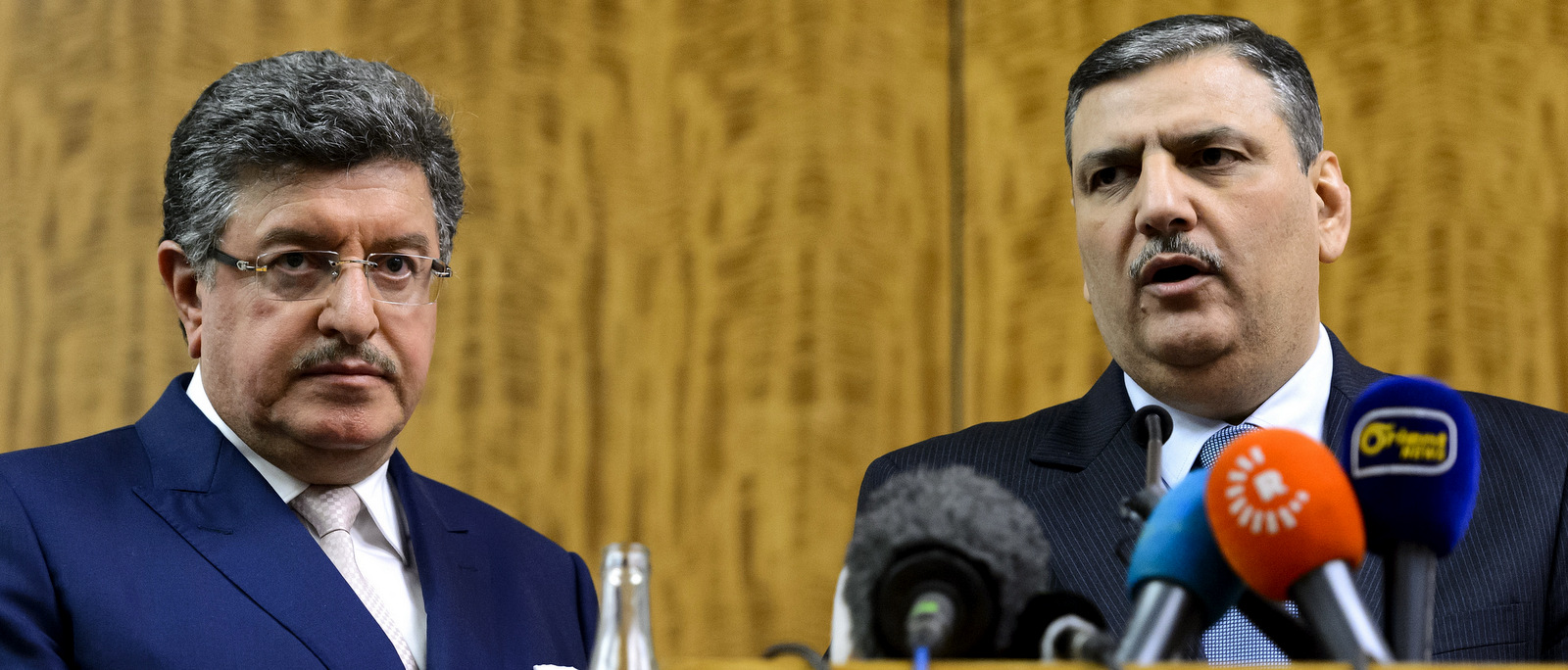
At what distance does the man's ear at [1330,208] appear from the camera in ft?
5.49

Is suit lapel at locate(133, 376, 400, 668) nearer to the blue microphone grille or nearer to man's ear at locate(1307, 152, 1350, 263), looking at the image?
the blue microphone grille

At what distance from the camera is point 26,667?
1.39 m

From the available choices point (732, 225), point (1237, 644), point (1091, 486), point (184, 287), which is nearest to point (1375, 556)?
point (1237, 644)

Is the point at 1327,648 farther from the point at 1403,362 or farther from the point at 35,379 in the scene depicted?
the point at 35,379

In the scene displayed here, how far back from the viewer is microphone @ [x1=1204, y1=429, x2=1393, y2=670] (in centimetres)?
80

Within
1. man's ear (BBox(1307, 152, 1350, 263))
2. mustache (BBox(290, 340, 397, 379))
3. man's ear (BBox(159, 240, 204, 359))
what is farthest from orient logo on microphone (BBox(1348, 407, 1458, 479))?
man's ear (BBox(159, 240, 204, 359))

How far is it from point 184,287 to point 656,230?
1.12 meters

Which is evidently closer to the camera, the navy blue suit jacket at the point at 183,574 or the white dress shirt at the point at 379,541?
the navy blue suit jacket at the point at 183,574

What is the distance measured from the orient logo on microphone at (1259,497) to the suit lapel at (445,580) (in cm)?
114

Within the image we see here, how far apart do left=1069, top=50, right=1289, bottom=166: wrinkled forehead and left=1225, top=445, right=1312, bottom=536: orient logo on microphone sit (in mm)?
840

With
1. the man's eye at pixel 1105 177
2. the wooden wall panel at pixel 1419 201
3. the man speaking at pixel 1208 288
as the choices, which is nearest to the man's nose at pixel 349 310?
the man speaking at pixel 1208 288

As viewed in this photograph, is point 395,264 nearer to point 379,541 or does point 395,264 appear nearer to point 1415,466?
point 379,541

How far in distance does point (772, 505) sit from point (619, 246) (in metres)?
0.64

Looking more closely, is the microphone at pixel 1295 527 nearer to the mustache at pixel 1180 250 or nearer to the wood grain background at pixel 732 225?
the mustache at pixel 1180 250
